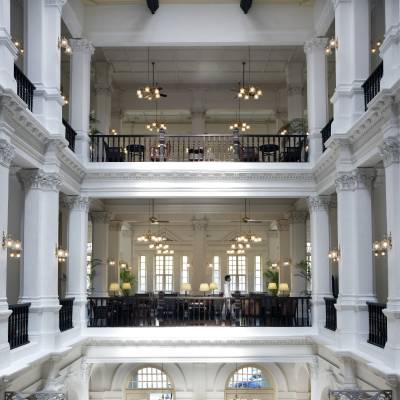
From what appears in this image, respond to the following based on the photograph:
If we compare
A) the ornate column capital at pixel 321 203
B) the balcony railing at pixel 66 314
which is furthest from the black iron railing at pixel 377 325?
the balcony railing at pixel 66 314

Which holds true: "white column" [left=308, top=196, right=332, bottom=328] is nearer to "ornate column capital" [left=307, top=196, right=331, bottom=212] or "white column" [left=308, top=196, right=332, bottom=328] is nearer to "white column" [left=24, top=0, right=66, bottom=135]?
"ornate column capital" [left=307, top=196, right=331, bottom=212]

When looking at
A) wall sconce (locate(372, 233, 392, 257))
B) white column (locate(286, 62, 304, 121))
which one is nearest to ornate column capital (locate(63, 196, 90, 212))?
white column (locate(286, 62, 304, 121))

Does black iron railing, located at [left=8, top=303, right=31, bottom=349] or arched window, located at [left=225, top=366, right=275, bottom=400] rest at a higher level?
black iron railing, located at [left=8, top=303, right=31, bottom=349]

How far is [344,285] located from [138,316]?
7.49 m

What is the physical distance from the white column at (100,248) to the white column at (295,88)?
7.18 meters

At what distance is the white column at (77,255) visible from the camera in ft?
59.8

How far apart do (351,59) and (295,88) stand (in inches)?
309

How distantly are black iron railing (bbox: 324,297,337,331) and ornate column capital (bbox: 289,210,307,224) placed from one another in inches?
243

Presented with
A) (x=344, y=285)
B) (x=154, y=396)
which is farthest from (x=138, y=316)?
(x=344, y=285)

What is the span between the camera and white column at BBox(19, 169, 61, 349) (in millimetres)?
14531

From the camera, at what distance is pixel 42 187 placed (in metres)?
15.0

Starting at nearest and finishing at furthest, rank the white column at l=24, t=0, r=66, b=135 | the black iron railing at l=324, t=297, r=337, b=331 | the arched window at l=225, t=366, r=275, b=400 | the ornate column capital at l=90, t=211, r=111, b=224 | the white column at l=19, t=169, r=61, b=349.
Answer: the white column at l=19, t=169, r=61, b=349
the white column at l=24, t=0, r=66, b=135
the black iron railing at l=324, t=297, r=337, b=331
the ornate column capital at l=90, t=211, r=111, b=224
the arched window at l=225, t=366, r=275, b=400

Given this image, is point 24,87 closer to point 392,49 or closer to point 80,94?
point 80,94

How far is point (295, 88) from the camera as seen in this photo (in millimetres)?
23094
